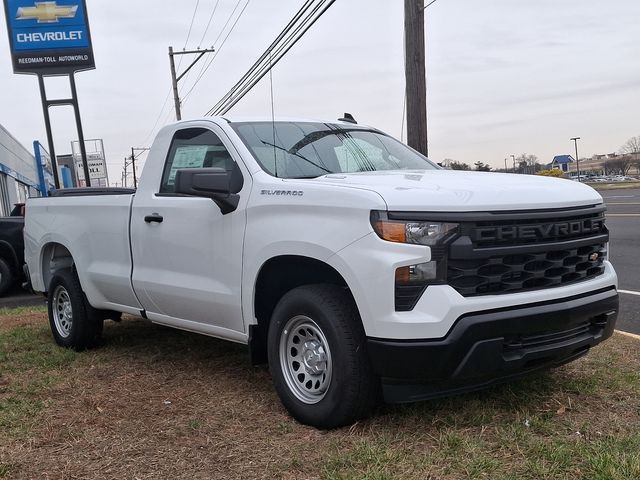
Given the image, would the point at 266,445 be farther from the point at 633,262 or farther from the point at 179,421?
the point at 633,262

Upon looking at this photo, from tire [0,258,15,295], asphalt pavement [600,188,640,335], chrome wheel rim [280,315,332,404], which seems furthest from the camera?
tire [0,258,15,295]

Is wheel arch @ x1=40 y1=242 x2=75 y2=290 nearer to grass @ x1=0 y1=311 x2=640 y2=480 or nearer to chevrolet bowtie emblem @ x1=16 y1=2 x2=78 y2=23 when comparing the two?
grass @ x1=0 y1=311 x2=640 y2=480

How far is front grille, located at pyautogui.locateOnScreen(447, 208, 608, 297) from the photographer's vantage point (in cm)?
346

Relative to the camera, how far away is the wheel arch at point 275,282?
401cm

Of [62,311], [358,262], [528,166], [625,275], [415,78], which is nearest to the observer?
[358,262]

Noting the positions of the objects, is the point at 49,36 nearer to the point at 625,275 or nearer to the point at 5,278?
the point at 5,278

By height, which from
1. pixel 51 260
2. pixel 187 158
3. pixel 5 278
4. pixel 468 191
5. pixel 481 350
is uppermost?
pixel 187 158

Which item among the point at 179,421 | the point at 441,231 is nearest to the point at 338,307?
the point at 441,231

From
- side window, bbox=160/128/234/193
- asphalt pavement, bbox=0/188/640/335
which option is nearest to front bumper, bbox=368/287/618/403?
side window, bbox=160/128/234/193

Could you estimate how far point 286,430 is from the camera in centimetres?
392

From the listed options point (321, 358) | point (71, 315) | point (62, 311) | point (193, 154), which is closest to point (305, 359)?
point (321, 358)

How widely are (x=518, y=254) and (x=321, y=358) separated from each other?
50.4 inches

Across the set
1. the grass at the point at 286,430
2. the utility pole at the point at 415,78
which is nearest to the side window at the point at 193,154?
the grass at the point at 286,430

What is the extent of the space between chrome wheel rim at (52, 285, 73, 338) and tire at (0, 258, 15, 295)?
5363 millimetres
